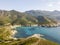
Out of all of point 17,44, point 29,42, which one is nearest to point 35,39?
point 29,42

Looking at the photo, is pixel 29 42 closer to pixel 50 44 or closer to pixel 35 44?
pixel 35 44

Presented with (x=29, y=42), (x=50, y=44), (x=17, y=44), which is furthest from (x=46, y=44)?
(x=17, y=44)

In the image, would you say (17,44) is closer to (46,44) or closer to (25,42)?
(25,42)

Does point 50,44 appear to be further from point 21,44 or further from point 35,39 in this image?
point 21,44

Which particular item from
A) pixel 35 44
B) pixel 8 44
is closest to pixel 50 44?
pixel 35 44

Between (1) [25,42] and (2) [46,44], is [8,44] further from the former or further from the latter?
(2) [46,44]

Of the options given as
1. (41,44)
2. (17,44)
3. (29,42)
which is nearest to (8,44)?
(17,44)
